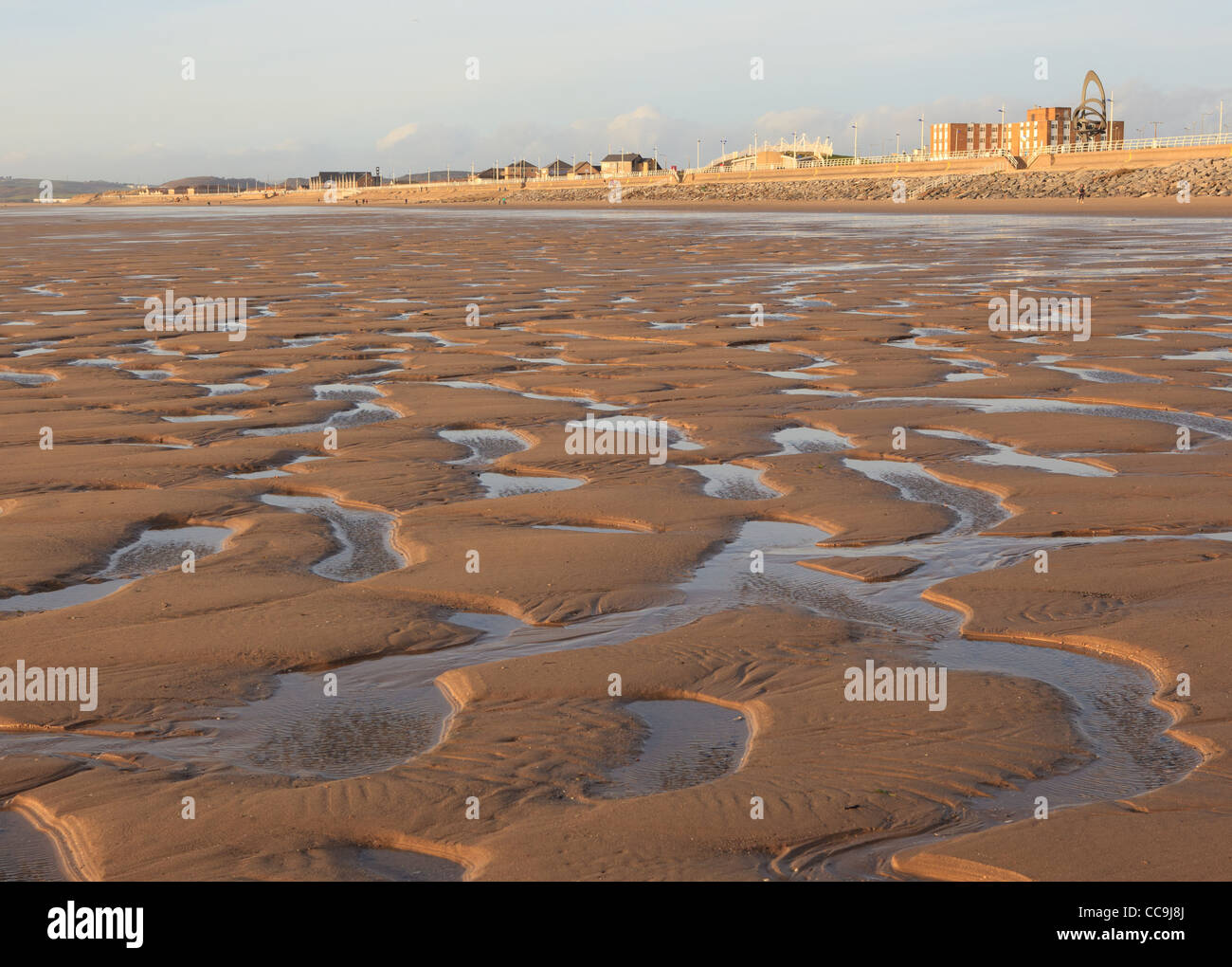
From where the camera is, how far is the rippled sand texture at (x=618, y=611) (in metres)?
3.08

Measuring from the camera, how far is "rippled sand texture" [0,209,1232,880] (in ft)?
10.1

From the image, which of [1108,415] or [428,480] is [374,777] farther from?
[1108,415]

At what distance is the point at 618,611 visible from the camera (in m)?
4.71

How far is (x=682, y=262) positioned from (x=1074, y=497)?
58.6 feet

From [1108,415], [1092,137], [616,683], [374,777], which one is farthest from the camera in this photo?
[1092,137]

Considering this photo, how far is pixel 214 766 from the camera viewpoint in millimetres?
3404
